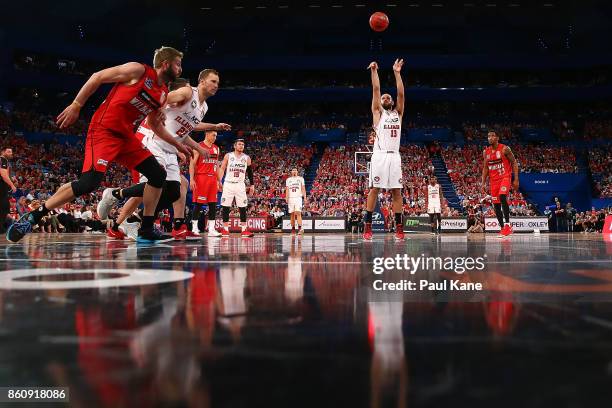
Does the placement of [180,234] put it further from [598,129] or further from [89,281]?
[598,129]

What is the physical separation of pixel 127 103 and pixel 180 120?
1.66m

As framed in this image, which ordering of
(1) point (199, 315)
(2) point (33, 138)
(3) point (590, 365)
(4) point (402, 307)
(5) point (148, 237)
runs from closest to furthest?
(3) point (590, 365), (1) point (199, 315), (4) point (402, 307), (5) point (148, 237), (2) point (33, 138)

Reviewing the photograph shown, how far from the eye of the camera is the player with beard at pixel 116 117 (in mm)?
3400

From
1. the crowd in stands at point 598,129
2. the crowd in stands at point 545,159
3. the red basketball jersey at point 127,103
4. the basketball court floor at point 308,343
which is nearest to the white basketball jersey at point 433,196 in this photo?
the crowd in stands at point 545,159

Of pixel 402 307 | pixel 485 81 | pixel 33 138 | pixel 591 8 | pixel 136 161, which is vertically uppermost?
pixel 591 8

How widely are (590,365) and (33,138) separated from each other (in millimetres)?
27285

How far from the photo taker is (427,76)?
27.7 m

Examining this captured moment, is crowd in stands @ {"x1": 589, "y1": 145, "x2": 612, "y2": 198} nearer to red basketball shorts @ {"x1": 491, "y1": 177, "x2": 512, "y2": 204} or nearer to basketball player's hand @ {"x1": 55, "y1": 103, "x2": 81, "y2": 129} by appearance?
red basketball shorts @ {"x1": 491, "y1": 177, "x2": 512, "y2": 204}

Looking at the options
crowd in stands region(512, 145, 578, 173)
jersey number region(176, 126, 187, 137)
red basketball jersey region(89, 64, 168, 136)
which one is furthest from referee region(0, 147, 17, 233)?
crowd in stands region(512, 145, 578, 173)

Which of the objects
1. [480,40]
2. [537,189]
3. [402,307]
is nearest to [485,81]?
[480,40]

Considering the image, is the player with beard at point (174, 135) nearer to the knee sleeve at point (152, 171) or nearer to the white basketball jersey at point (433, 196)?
the knee sleeve at point (152, 171)

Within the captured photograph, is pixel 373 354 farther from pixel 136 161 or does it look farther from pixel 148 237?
pixel 148 237

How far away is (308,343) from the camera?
873 millimetres

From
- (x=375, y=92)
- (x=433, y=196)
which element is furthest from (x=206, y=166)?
(x=433, y=196)
